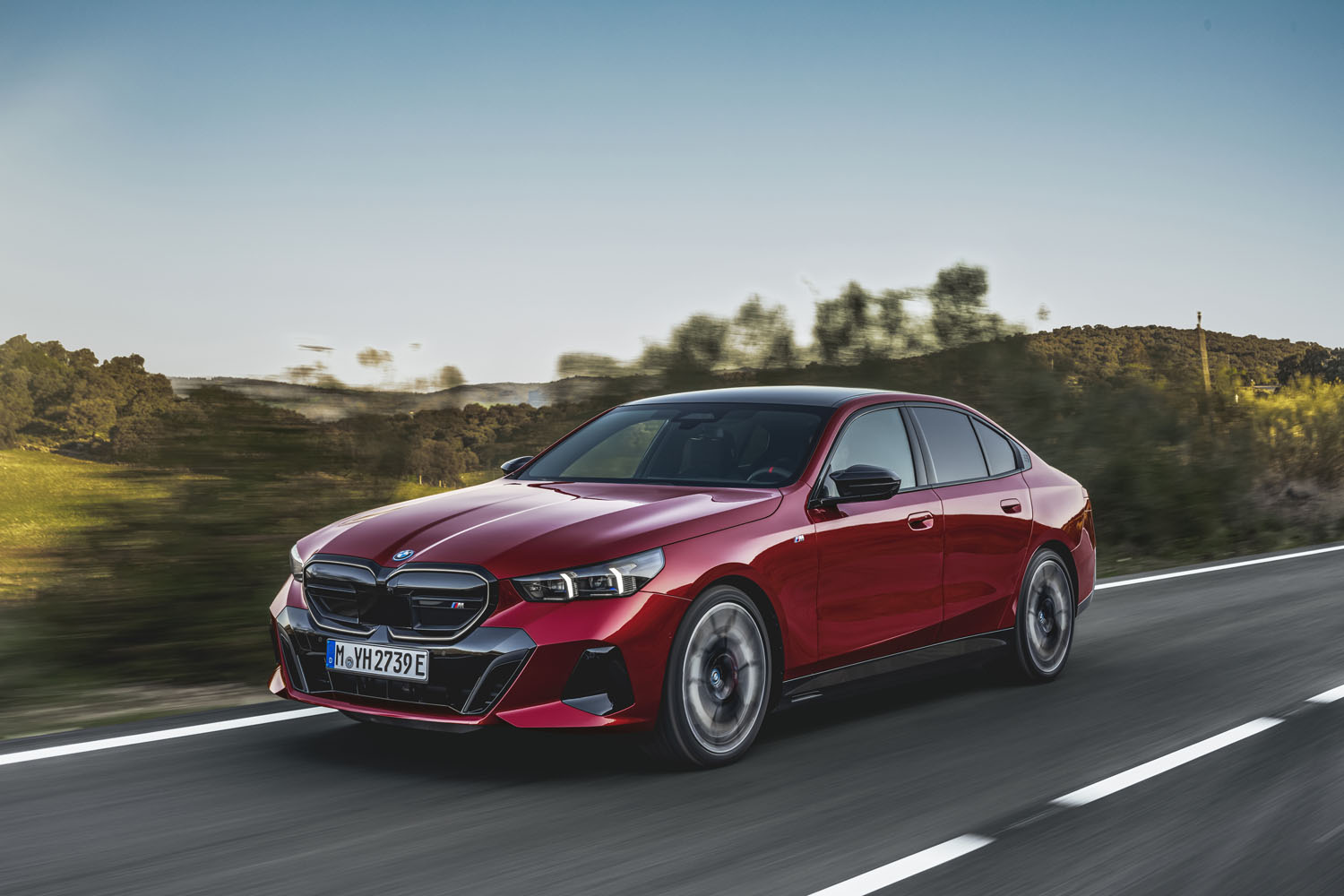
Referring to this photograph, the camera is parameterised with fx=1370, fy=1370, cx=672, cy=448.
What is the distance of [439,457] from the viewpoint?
1020cm

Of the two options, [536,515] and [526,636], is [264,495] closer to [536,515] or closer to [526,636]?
[536,515]

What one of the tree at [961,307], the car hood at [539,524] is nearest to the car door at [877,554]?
the car hood at [539,524]

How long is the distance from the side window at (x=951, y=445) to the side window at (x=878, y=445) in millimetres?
212

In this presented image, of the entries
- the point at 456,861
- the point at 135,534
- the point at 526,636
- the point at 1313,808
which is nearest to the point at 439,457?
the point at 135,534

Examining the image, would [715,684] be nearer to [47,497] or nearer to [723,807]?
[723,807]

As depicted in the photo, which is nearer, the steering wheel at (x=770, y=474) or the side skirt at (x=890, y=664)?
the side skirt at (x=890, y=664)

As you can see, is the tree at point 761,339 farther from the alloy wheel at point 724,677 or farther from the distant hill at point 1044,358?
the alloy wheel at point 724,677

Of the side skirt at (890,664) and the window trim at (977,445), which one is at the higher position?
the window trim at (977,445)

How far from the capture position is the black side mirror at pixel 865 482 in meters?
6.23

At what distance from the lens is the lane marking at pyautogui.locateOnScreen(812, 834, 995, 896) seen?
4285 millimetres

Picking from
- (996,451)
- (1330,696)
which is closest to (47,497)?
(996,451)

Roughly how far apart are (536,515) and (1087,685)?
3819mm

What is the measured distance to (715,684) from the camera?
18.8 ft

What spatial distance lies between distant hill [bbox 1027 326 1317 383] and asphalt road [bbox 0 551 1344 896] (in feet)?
38.2
